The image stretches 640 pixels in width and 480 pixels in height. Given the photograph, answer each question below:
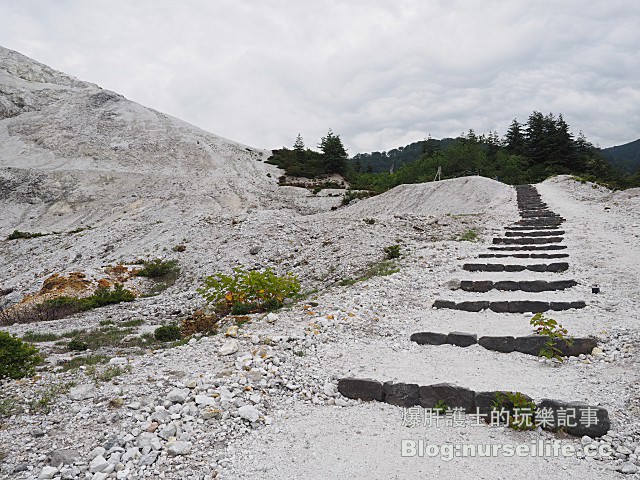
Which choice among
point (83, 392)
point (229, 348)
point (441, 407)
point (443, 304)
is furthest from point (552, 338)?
point (83, 392)

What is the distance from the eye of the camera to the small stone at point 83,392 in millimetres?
5496

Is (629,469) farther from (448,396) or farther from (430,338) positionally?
(430,338)

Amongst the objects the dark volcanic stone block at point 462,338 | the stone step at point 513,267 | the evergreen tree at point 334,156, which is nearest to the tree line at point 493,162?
the evergreen tree at point 334,156

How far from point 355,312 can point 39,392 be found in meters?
5.63

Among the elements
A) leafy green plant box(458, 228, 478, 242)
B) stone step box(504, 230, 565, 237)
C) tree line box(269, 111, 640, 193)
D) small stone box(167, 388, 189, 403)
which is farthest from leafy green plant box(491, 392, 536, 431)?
tree line box(269, 111, 640, 193)

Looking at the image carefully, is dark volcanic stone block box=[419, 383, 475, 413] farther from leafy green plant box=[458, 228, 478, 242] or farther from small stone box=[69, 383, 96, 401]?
leafy green plant box=[458, 228, 478, 242]

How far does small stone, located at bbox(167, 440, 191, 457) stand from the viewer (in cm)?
450

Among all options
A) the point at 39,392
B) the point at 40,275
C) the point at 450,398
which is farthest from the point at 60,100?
the point at 450,398

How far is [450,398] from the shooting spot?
5281 mm

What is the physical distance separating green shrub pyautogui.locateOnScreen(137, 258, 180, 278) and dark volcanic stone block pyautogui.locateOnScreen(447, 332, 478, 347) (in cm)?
1349

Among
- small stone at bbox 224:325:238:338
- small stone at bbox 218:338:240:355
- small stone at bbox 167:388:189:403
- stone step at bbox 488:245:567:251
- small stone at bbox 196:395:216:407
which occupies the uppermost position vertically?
stone step at bbox 488:245:567:251

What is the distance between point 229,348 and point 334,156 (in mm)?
45780

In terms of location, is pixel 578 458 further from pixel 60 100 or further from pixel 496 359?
pixel 60 100

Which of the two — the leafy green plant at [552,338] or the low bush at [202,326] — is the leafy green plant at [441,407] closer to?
the leafy green plant at [552,338]
